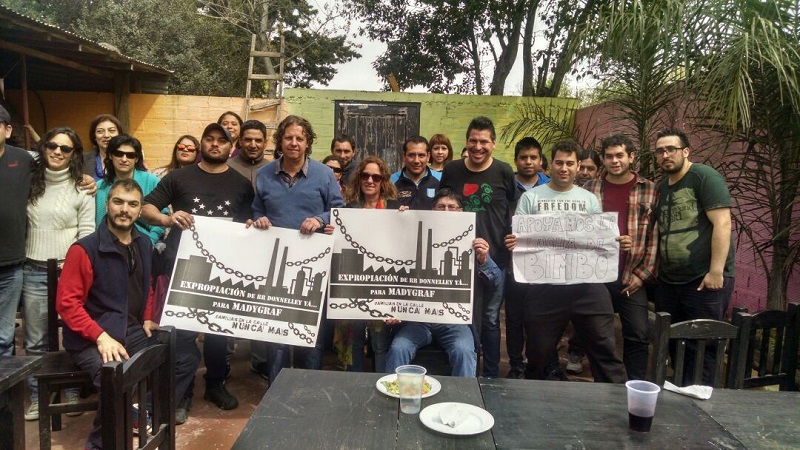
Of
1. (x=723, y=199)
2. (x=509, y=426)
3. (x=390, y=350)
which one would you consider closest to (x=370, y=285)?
(x=390, y=350)

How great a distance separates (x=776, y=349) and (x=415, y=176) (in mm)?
2621

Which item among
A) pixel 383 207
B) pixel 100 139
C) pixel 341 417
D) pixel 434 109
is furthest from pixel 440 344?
pixel 434 109

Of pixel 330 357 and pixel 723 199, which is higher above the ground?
pixel 723 199

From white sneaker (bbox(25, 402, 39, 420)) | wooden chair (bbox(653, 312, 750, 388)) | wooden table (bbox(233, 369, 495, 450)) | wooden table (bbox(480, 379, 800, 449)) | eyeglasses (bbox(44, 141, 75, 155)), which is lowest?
white sneaker (bbox(25, 402, 39, 420))

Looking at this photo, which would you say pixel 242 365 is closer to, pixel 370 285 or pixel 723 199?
pixel 370 285

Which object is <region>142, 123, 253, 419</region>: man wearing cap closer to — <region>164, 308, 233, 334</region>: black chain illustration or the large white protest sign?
<region>164, 308, 233, 334</region>: black chain illustration

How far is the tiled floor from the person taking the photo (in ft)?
10.4

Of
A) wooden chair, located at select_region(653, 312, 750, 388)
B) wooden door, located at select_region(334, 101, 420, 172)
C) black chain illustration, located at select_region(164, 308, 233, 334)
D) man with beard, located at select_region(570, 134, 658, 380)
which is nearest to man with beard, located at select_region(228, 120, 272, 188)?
black chain illustration, located at select_region(164, 308, 233, 334)

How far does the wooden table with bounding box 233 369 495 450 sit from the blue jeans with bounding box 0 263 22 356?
6.42ft

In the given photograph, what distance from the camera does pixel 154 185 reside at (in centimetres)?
385

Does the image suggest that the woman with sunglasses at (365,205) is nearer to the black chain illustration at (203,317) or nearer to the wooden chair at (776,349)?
the black chain illustration at (203,317)

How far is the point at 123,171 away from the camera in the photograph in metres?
3.67

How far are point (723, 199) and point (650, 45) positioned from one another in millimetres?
1952

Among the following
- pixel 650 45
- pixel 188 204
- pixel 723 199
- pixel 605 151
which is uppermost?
pixel 650 45
